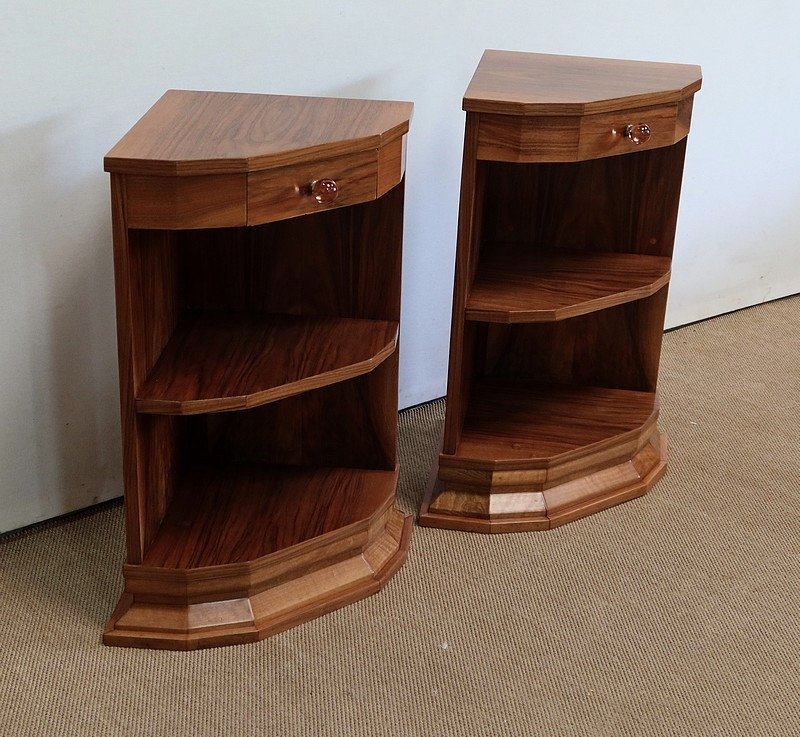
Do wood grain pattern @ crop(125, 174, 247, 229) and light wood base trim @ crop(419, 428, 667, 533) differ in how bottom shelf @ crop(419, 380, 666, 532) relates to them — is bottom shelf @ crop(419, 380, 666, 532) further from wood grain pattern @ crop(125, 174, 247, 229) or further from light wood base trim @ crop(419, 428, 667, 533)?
wood grain pattern @ crop(125, 174, 247, 229)

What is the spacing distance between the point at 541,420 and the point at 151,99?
0.94 meters

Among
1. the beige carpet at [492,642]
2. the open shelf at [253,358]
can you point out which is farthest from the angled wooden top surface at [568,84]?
the beige carpet at [492,642]

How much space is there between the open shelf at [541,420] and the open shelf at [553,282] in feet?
0.89

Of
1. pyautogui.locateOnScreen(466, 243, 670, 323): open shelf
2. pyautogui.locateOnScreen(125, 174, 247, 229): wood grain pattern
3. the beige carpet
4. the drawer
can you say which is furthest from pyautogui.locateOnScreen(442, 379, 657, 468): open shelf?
pyautogui.locateOnScreen(125, 174, 247, 229): wood grain pattern

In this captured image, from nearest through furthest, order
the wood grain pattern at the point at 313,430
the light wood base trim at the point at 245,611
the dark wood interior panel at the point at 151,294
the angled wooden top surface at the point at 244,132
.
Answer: the angled wooden top surface at the point at 244,132 < the dark wood interior panel at the point at 151,294 < the light wood base trim at the point at 245,611 < the wood grain pattern at the point at 313,430

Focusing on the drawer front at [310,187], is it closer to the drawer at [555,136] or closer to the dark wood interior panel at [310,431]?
the drawer at [555,136]

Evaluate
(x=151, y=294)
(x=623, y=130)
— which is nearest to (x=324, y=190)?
(x=151, y=294)

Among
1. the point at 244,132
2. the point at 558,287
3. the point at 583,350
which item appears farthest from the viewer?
the point at 583,350

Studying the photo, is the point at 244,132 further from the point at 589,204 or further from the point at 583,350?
the point at 583,350

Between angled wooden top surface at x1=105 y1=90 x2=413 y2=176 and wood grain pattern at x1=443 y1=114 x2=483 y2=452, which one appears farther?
wood grain pattern at x1=443 y1=114 x2=483 y2=452

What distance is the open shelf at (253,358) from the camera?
5.08 ft

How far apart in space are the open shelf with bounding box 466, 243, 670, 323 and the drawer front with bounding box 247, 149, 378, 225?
390 millimetres

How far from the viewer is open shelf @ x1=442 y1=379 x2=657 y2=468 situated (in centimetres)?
196

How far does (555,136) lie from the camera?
5.49 feet
